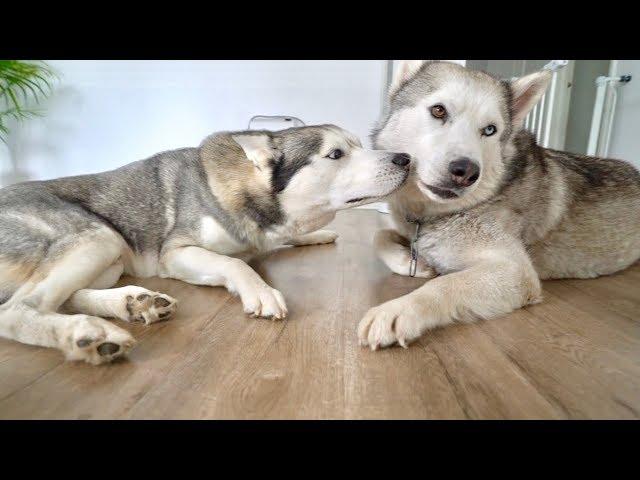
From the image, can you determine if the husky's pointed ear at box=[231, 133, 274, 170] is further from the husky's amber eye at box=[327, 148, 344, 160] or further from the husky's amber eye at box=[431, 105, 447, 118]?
the husky's amber eye at box=[431, 105, 447, 118]

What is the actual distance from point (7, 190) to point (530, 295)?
2.32 meters

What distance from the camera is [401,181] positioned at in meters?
1.70

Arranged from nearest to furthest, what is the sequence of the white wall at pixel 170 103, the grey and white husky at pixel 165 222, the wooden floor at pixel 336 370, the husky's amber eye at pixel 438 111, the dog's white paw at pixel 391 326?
the wooden floor at pixel 336 370
the dog's white paw at pixel 391 326
the grey and white husky at pixel 165 222
the husky's amber eye at pixel 438 111
the white wall at pixel 170 103

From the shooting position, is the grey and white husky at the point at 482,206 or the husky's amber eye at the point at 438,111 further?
the husky's amber eye at the point at 438,111

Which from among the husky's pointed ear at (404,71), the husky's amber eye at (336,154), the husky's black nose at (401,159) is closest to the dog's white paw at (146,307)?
the husky's amber eye at (336,154)

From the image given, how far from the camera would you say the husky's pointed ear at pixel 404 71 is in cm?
185

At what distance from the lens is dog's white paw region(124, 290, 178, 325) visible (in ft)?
4.82

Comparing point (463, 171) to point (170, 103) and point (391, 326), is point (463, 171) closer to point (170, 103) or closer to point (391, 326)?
point (391, 326)

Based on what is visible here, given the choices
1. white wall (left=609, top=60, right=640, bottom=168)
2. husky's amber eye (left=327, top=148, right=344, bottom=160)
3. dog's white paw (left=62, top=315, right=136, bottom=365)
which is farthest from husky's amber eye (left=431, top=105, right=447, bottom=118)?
white wall (left=609, top=60, right=640, bottom=168)

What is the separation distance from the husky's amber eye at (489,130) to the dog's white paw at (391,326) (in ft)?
2.74

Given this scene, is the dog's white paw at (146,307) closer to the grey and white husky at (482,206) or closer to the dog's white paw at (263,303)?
Result: the dog's white paw at (263,303)

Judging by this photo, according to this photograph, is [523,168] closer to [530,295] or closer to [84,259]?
[530,295]

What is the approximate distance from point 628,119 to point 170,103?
5.06 m
